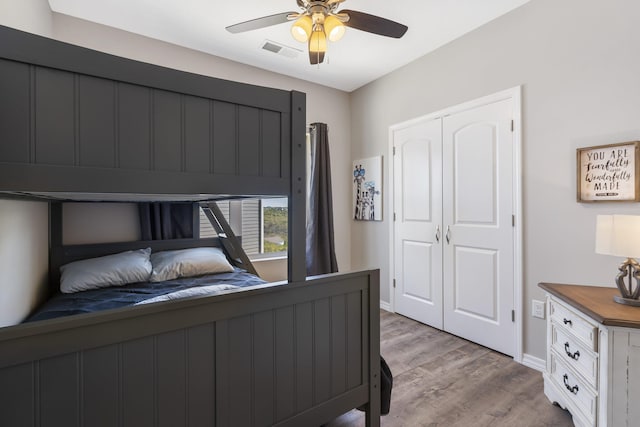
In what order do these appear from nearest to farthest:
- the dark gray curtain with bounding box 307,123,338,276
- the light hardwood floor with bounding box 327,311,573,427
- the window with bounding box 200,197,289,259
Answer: the light hardwood floor with bounding box 327,311,573,427, the window with bounding box 200,197,289,259, the dark gray curtain with bounding box 307,123,338,276

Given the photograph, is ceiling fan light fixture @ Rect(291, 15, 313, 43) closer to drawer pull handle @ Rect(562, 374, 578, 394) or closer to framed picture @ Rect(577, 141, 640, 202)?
framed picture @ Rect(577, 141, 640, 202)

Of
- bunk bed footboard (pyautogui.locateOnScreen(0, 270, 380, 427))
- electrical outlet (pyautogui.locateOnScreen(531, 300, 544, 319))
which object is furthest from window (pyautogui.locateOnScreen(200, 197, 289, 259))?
electrical outlet (pyautogui.locateOnScreen(531, 300, 544, 319))

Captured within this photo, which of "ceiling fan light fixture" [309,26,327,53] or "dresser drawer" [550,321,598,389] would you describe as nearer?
"dresser drawer" [550,321,598,389]

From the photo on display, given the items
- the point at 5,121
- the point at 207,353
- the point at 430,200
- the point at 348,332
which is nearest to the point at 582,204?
the point at 430,200

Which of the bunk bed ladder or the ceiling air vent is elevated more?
the ceiling air vent

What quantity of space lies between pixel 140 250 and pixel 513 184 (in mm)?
3193

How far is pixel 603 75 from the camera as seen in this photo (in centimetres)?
196

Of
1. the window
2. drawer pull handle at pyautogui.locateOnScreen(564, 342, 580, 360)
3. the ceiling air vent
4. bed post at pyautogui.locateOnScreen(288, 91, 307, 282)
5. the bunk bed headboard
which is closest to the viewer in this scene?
the bunk bed headboard

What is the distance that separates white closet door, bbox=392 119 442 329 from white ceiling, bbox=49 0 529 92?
0.77 meters

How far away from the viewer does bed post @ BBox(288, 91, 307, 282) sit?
4.13ft

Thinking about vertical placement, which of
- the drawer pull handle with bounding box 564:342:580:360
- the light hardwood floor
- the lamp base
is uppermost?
the lamp base

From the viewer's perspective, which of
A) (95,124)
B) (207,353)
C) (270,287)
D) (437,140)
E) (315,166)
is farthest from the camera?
(315,166)

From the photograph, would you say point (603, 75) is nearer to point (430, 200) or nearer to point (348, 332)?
point (430, 200)

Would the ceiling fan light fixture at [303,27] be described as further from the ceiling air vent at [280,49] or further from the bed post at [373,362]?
the bed post at [373,362]
